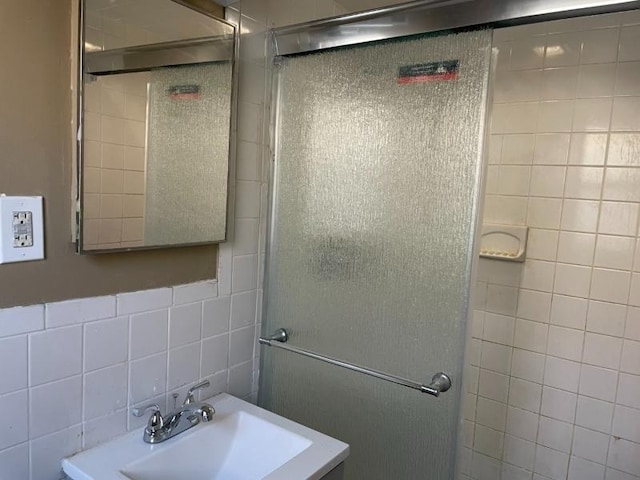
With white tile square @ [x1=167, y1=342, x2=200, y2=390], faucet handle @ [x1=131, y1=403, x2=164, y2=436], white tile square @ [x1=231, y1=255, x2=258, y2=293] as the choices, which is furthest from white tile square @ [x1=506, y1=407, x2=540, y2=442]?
faucet handle @ [x1=131, y1=403, x2=164, y2=436]

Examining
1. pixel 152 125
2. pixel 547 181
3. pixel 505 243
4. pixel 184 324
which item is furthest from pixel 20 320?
pixel 547 181

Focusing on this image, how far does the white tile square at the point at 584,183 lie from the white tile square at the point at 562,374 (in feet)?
2.11

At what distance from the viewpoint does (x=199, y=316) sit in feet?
4.41

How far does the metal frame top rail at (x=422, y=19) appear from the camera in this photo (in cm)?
100

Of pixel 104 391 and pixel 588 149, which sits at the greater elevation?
pixel 588 149

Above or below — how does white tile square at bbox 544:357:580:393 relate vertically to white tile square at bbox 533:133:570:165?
below

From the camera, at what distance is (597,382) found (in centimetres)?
177

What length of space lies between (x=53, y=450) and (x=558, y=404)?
68.8 inches

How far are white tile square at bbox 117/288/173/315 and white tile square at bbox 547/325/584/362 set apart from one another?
1.46 m

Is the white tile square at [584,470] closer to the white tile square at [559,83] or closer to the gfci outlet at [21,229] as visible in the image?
the white tile square at [559,83]

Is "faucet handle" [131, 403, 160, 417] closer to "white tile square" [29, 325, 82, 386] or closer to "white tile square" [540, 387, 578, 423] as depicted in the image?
"white tile square" [29, 325, 82, 386]

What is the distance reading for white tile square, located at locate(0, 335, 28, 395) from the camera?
929mm

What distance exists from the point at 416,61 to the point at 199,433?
3.67 ft

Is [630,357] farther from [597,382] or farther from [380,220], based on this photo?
[380,220]
